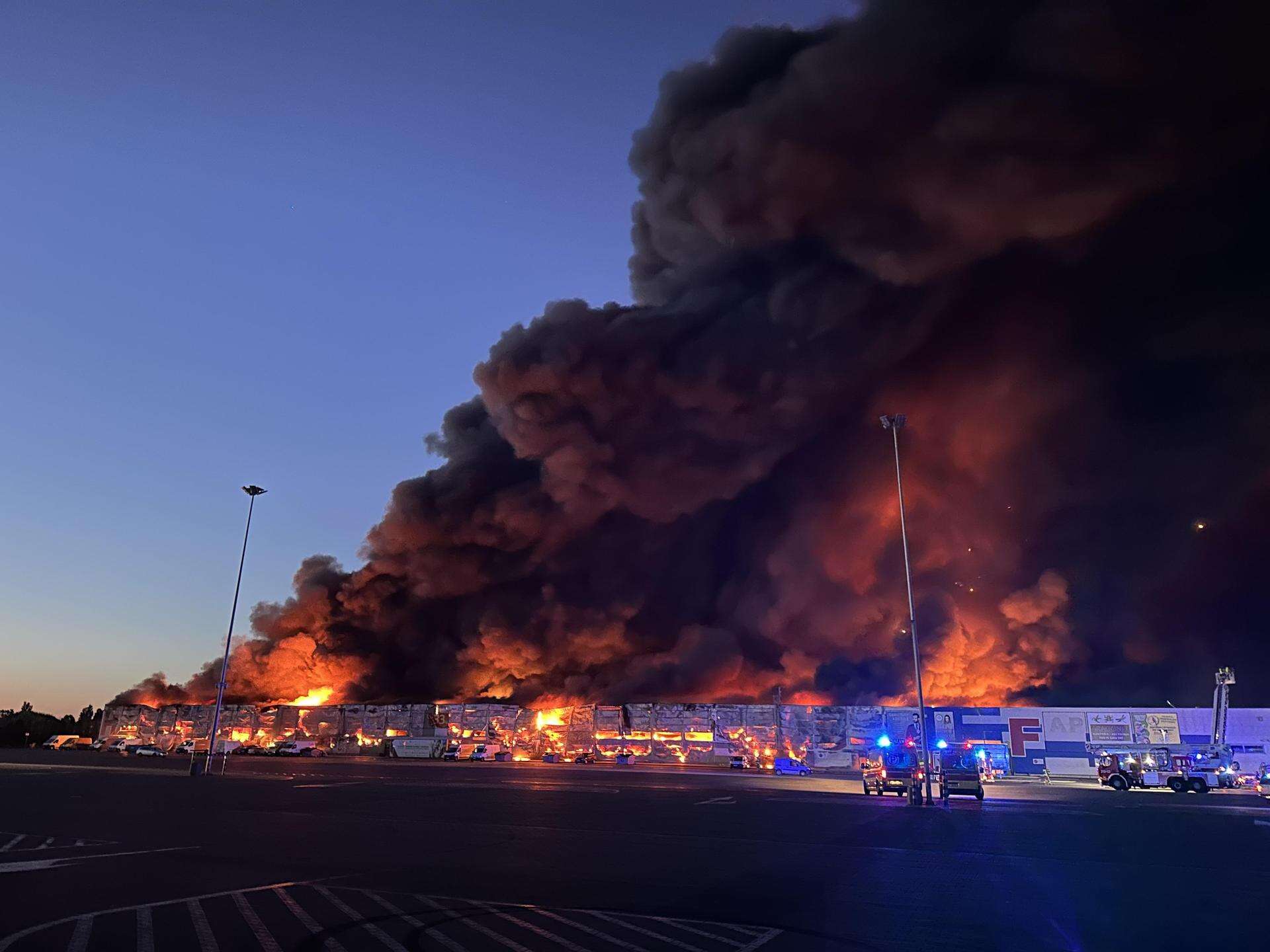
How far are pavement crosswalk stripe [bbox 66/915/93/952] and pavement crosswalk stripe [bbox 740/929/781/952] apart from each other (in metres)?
6.02

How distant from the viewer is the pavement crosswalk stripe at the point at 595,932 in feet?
25.6

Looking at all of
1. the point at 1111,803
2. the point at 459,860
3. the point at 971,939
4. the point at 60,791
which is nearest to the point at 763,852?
the point at 459,860

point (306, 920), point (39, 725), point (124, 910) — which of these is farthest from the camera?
point (39, 725)

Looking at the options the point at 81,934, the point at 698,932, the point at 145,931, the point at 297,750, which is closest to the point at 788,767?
the point at 297,750

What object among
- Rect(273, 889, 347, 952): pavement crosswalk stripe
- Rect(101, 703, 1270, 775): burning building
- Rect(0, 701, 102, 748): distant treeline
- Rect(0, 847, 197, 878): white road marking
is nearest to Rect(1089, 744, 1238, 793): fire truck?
Rect(101, 703, 1270, 775): burning building

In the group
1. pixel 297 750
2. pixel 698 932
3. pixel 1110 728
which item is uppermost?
pixel 1110 728

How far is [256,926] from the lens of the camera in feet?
27.7

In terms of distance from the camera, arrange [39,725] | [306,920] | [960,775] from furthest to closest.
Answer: [39,725] < [960,775] < [306,920]

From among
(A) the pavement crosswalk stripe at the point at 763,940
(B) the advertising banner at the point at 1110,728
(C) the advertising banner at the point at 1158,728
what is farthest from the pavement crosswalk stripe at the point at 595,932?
(C) the advertising banner at the point at 1158,728

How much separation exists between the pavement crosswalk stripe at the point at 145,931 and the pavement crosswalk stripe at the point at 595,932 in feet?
12.5

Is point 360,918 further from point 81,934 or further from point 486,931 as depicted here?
point 81,934

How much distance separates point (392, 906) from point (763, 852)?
7.23m

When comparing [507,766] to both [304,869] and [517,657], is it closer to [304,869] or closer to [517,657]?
[517,657]

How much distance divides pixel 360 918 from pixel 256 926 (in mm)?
1033
